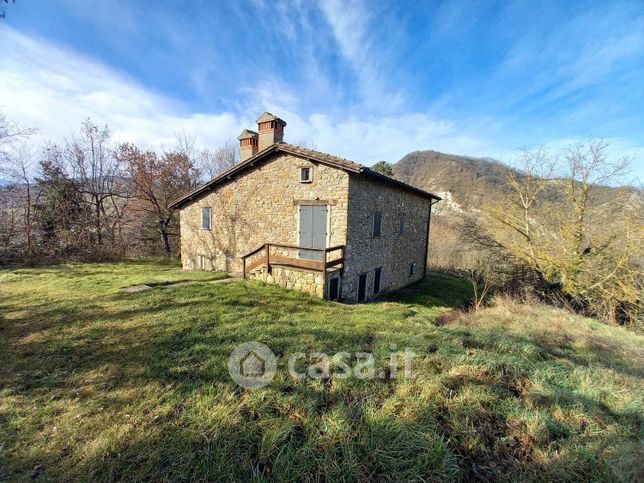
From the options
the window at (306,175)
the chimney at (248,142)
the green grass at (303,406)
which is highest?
the chimney at (248,142)

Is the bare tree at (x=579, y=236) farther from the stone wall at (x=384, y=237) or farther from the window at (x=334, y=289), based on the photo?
the window at (x=334, y=289)

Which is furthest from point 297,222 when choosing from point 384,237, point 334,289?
point 384,237

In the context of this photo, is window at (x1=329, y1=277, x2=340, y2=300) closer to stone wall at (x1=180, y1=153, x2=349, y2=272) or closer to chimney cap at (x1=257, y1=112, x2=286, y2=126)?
stone wall at (x1=180, y1=153, x2=349, y2=272)

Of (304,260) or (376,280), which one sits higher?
(304,260)

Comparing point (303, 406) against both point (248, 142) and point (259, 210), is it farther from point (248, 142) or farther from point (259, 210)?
point (248, 142)

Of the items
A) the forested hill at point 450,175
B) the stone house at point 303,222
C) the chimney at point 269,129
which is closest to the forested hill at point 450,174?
the forested hill at point 450,175

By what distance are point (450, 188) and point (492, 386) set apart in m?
38.4

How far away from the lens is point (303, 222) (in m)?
10.2

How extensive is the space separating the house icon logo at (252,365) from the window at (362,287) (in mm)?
6278

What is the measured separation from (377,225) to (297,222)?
10.7 ft

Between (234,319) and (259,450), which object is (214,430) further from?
(234,319)

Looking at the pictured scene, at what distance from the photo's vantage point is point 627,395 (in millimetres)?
3512

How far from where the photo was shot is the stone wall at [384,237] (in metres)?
9.52

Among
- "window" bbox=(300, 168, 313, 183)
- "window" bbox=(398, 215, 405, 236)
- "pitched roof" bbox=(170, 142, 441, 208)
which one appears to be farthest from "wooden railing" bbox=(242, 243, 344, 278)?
"window" bbox=(398, 215, 405, 236)
